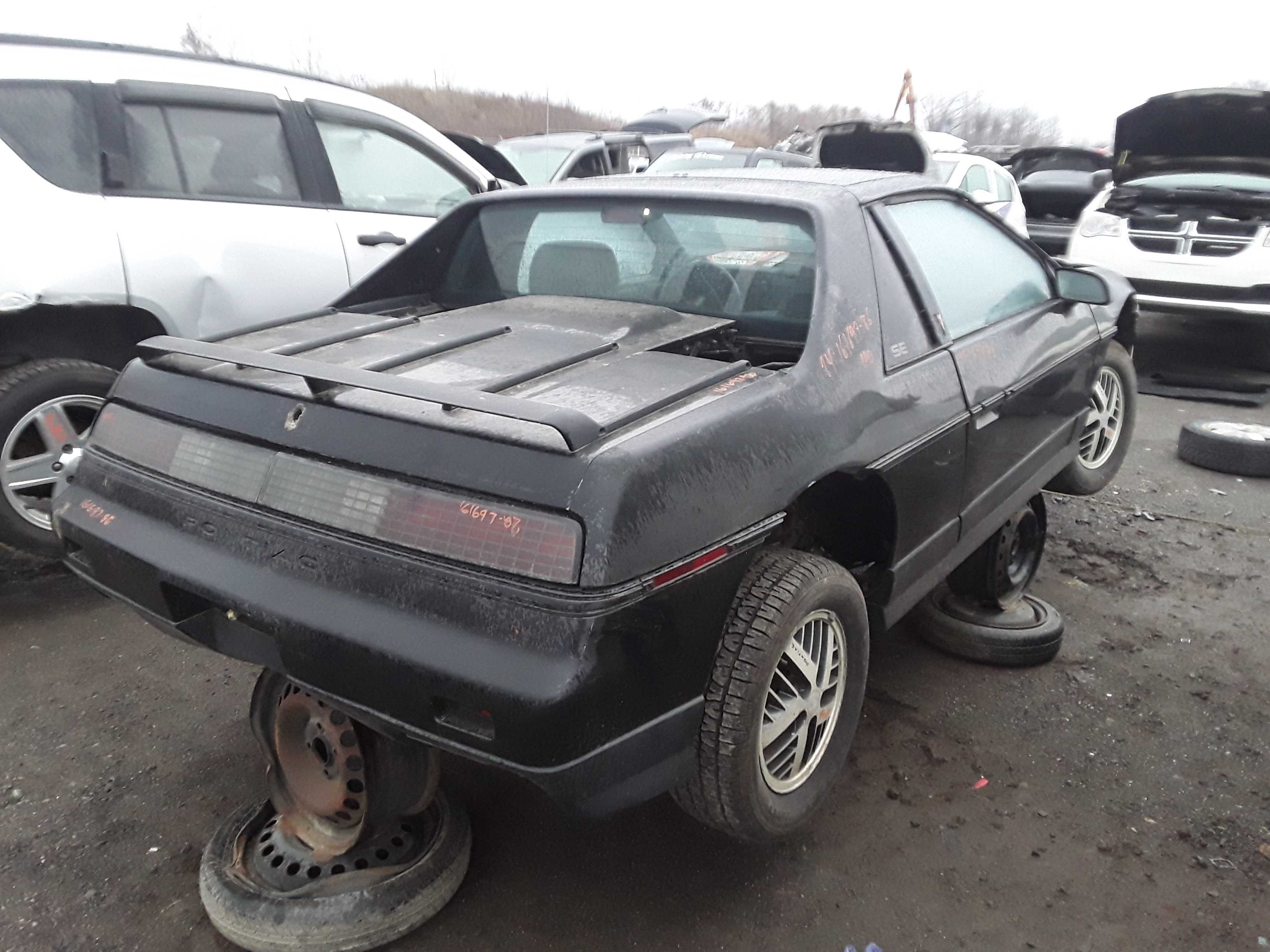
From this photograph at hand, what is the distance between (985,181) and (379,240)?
6.85 m

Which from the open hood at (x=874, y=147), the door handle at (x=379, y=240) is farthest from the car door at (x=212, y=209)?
the open hood at (x=874, y=147)

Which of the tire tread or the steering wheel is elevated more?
the steering wheel

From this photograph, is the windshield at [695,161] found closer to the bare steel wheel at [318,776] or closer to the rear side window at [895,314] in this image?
the rear side window at [895,314]

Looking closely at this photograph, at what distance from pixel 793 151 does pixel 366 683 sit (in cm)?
1314

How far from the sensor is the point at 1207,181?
307 inches

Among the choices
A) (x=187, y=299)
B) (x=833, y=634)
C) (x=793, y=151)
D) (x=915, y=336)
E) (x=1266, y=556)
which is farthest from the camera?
(x=793, y=151)

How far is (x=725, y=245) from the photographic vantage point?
9.21 ft

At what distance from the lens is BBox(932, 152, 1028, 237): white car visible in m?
8.85

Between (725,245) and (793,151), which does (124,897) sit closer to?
(725,245)

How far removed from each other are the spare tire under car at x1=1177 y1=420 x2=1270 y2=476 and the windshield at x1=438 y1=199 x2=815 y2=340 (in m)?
3.77

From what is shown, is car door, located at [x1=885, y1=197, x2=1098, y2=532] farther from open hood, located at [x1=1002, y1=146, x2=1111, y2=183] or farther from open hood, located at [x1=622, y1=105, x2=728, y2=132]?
open hood, located at [x1=622, y1=105, x2=728, y2=132]

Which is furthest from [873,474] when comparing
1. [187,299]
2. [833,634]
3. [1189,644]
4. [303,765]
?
[187,299]

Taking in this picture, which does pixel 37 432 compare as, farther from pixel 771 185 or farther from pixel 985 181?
pixel 985 181

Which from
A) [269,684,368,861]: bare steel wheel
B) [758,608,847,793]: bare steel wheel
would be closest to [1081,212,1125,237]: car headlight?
[758,608,847,793]: bare steel wheel
